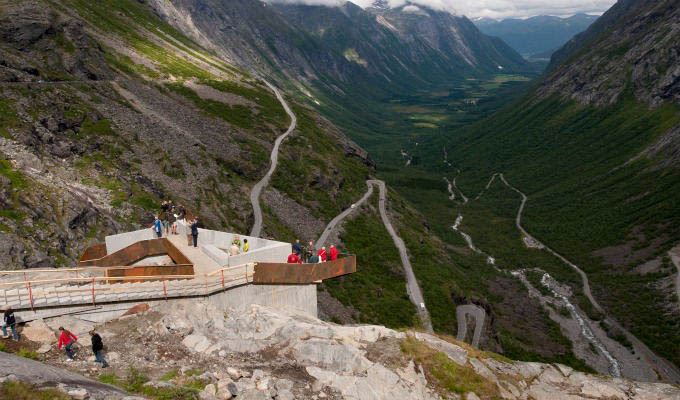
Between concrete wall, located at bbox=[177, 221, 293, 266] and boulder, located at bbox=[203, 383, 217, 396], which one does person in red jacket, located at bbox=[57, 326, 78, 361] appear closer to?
boulder, located at bbox=[203, 383, 217, 396]

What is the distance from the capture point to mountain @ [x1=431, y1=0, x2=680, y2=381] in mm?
82125

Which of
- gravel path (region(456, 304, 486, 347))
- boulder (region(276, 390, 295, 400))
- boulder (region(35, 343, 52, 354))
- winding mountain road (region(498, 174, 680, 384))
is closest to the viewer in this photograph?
boulder (region(276, 390, 295, 400))

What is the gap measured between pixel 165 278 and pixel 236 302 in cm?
387

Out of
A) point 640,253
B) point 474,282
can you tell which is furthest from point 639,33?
point 474,282

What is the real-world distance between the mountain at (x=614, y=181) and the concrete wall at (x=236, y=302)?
60961mm

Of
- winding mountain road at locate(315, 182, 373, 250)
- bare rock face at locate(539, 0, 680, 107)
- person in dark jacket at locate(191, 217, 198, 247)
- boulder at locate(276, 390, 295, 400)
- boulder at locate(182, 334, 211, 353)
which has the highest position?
bare rock face at locate(539, 0, 680, 107)

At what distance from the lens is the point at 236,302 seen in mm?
24375

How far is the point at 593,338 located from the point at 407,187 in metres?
85.7

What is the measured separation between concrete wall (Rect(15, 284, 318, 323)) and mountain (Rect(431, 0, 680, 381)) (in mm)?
60961

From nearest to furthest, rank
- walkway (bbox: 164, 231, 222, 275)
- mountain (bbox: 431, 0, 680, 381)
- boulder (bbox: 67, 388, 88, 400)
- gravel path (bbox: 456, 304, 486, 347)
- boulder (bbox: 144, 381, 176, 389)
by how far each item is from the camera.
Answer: boulder (bbox: 67, 388, 88, 400), boulder (bbox: 144, 381, 176, 389), walkway (bbox: 164, 231, 222, 275), gravel path (bbox: 456, 304, 486, 347), mountain (bbox: 431, 0, 680, 381)

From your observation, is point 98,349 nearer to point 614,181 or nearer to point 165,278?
point 165,278

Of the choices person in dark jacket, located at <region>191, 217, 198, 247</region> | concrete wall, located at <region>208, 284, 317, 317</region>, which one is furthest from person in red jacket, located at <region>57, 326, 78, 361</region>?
person in dark jacket, located at <region>191, 217, 198, 247</region>

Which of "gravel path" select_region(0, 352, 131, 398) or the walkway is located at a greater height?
the walkway

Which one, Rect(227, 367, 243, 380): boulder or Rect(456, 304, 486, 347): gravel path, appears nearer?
Rect(227, 367, 243, 380): boulder
